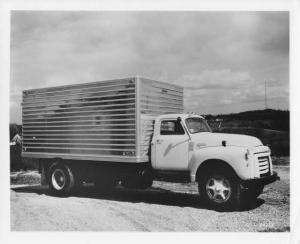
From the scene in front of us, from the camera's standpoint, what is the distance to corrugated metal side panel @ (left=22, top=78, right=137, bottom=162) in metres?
8.27

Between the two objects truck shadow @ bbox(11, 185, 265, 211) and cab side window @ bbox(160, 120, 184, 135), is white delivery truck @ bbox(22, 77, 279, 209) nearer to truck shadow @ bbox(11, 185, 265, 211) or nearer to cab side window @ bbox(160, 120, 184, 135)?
cab side window @ bbox(160, 120, 184, 135)

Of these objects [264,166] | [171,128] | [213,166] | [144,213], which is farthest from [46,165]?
[264,166]

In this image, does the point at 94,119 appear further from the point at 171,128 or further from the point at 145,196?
the point at 145,196

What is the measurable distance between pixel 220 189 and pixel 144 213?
62.2 inches

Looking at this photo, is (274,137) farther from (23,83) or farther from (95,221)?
(23,83)

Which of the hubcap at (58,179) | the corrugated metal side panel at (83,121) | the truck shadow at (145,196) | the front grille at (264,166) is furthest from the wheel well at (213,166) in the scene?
the hubcap at (58,179)

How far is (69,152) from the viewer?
30.4 feet

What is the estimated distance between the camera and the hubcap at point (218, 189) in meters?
7.44

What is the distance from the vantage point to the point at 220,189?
24.6 feet

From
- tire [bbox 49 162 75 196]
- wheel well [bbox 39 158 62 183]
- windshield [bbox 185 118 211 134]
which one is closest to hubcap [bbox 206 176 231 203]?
A: windshield [bbox 185 118 211 134]

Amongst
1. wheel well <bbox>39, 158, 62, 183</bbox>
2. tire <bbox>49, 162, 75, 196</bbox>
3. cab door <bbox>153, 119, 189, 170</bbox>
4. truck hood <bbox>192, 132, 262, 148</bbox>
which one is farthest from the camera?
wheel well <bbox>39, 158, 62, 183</bbox>

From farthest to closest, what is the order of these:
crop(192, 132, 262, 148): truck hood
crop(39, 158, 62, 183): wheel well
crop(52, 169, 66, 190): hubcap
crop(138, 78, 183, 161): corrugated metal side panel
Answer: crop(39, 158, 62, 183): wheel well
crop(52, 169, 66, 190): hubcap
crop(138, 78, 183, 161): corrugated metal side panel
crop(192, 132, 262, 148): truck hood
